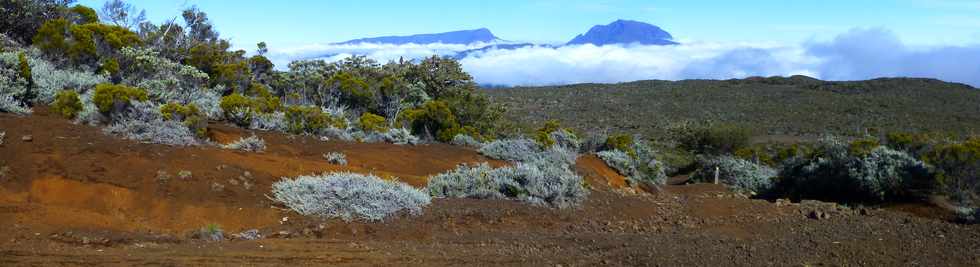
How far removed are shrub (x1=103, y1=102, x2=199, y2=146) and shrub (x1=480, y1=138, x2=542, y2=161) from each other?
16.8ft

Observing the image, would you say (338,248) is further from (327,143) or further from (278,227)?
(327,143)

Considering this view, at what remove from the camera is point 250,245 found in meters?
6.45

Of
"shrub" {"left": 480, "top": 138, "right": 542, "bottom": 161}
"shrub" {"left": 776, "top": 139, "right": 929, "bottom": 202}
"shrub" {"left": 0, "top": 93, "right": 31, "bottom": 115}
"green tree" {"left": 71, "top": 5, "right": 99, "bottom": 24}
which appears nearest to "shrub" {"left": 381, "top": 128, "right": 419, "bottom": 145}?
"shrub" {"left": 480, "top": 138, "right": 542, "bottom": 161}

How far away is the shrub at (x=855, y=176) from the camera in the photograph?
11.3m

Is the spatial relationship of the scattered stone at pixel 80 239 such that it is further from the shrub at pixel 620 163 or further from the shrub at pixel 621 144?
the shrub at pixel 621 144

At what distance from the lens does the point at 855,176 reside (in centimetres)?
1169

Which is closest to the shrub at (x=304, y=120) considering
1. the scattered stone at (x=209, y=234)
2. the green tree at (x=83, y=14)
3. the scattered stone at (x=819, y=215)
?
the scattered stone at (x=209, y=234)

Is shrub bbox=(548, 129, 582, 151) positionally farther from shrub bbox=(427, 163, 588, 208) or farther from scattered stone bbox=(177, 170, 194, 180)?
scattered stone bbox=(177, 170, 194, 180)

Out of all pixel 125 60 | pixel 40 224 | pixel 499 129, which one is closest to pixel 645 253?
pixel 40 224

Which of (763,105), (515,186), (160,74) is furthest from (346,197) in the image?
(763,105)

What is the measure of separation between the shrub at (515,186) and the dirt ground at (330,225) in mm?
239

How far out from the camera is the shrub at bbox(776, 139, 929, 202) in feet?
37.1

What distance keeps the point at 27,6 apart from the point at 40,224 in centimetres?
1275

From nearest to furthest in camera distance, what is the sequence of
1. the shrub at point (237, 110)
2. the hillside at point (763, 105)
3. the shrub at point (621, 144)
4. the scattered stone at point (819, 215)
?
the scattered stone at point (819, 215) → the shrub at point (237, 110) → the shrub at point (621, 144) → the hillside at point (763, 105)
